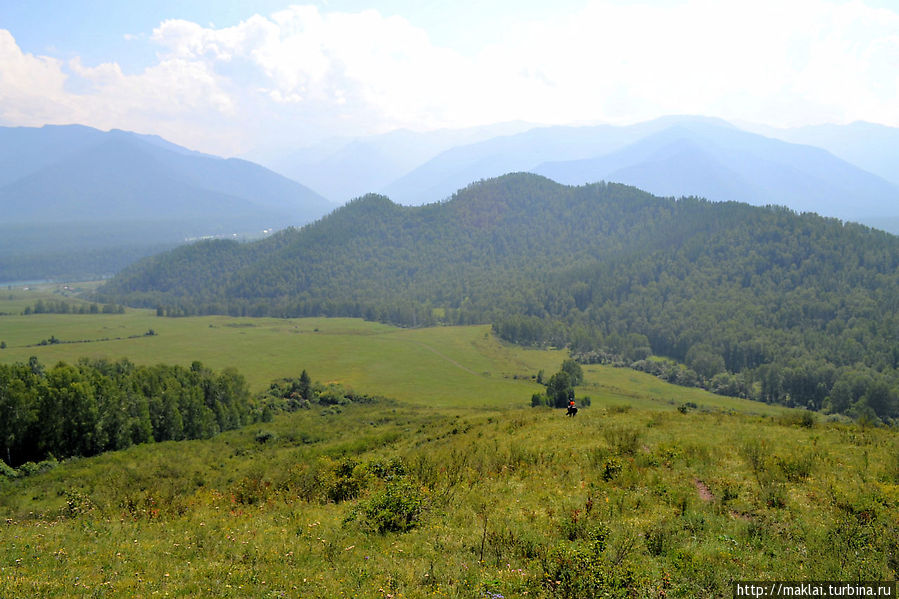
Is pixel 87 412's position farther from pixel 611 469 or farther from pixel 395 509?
pixel 611 469

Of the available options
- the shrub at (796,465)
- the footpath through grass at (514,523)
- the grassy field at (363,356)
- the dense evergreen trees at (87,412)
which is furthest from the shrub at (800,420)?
the dense evergreen trees at (87,412)

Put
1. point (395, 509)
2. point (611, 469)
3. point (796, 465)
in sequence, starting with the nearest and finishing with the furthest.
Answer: point (395, 509), point (796, 465), point (611, 469)

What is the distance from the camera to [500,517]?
16.3 meters

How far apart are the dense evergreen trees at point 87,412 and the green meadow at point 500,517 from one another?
13.5 m

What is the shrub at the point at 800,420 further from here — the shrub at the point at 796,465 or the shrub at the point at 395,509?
the shrub at the point at 395,509

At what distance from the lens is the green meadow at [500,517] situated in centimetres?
1207

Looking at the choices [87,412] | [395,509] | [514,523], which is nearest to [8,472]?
[87,412]

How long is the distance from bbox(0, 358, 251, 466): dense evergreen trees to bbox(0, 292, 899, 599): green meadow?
13.5 metres

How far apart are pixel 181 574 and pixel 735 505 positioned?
18.1 metres

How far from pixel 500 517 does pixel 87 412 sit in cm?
5284

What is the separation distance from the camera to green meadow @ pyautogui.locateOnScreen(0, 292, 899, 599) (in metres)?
12.1

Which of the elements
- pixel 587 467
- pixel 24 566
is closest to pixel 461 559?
pixel 587 467

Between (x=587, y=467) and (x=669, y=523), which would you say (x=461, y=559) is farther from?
(x=587, y=467)

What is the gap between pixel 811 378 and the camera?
114m
